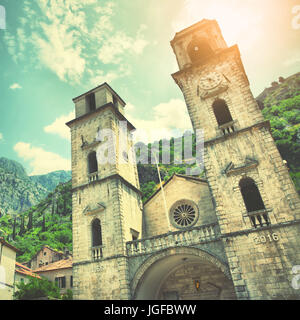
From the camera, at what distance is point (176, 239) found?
15.0m

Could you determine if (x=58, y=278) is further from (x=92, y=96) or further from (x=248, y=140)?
(x=248, y=140)

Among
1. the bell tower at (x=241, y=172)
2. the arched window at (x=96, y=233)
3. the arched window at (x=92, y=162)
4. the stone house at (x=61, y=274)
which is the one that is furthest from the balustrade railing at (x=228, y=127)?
the stone house at (x=61, y=274)

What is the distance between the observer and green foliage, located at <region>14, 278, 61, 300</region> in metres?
19.8

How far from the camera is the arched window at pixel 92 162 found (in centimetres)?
2003

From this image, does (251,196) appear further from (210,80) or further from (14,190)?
(14,190)

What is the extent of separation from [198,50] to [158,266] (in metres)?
16.0

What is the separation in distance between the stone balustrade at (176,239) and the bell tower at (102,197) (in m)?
0.78

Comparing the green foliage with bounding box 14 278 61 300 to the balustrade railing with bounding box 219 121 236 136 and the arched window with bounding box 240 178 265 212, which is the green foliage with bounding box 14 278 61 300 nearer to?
the arched window with bounding box 240 178 265 212

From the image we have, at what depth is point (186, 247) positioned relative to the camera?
47.6 feet

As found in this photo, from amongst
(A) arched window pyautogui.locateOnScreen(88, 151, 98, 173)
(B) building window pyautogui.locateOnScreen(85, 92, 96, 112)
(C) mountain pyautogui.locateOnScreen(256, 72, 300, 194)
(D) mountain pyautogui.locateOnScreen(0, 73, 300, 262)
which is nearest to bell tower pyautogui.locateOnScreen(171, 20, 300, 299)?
(B) building window pyautogui.locateOnScreen(85, 92, 96, 112)

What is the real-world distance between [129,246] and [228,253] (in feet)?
20.0

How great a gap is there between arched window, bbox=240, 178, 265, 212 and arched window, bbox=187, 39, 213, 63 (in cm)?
1025

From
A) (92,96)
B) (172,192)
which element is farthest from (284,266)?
(92,96)

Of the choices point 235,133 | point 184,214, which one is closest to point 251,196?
point 235,133
